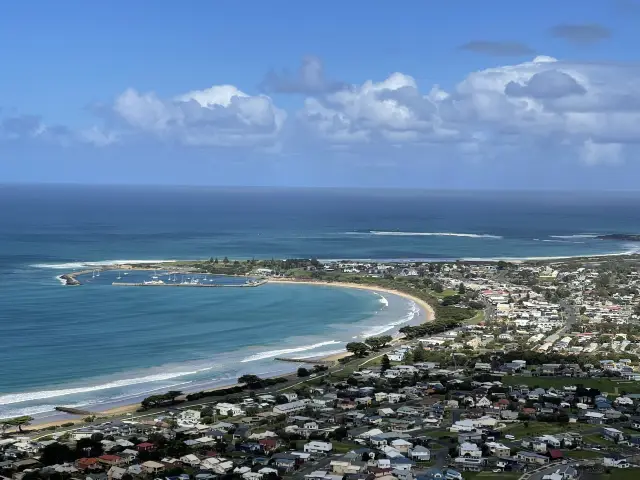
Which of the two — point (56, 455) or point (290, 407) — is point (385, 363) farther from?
point (56, 455)

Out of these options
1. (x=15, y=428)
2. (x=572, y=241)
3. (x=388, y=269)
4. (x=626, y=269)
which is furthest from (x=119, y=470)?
(x=572, y=241)

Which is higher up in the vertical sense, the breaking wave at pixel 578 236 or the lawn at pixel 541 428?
the breaking wave at pixel 578 236

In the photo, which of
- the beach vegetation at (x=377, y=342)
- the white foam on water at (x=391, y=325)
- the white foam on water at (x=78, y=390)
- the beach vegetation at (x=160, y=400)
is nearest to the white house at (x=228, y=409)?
the beach vegetation at (x=160, y=400)

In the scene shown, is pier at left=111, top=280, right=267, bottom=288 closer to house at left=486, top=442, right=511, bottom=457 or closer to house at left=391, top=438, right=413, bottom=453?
house at left=391, top=438, right=413, bottom=453

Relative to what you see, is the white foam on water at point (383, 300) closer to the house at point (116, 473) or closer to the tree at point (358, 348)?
the tree at point (358, 348)

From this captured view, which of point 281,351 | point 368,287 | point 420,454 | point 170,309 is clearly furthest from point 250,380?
point 368,287

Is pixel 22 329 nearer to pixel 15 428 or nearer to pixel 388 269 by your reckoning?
pixel 15 428

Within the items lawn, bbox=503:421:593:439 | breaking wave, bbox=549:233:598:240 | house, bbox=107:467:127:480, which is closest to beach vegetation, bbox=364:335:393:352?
lawn, bbox=503:421:593:439
